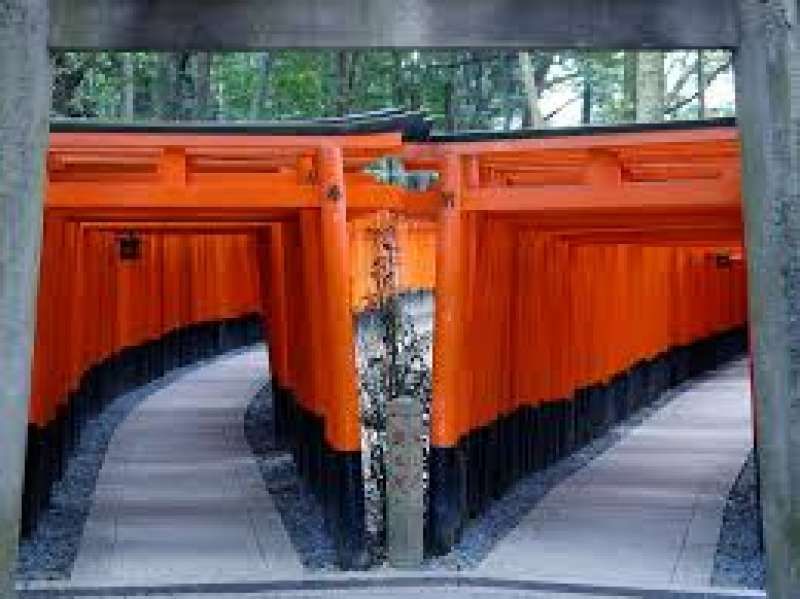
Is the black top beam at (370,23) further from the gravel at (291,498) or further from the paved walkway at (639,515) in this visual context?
the gravel at (291,498)

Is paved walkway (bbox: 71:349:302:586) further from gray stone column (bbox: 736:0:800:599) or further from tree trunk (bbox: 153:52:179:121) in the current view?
tree trunk (bbox: 153:52:179:121)

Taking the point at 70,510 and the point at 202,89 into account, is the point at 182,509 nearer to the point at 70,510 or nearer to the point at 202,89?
the point at 70,510

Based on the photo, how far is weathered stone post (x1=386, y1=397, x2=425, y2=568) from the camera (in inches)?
399

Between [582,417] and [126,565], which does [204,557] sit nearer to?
[126,565]

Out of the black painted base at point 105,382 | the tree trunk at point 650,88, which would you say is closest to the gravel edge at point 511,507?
the black painted base at point 105,382

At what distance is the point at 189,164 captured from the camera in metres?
10.6

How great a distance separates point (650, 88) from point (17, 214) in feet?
43.2

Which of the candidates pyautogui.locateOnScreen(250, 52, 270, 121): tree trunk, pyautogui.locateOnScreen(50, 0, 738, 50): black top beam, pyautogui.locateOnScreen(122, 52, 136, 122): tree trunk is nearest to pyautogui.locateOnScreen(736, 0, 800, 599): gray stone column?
pyautogui.locateOnScreen(50, 0, 738, 50): black top beam

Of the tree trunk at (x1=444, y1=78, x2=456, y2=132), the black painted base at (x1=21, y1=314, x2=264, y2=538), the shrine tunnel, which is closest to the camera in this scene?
the shrine tunnel

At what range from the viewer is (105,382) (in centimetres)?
1992

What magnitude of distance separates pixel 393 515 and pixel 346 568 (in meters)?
0.43

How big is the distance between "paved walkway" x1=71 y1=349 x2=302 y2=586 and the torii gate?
13.5ft

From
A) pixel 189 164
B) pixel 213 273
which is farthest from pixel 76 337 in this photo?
pixel 213 273

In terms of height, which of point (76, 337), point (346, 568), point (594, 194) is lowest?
point (346, 568)
